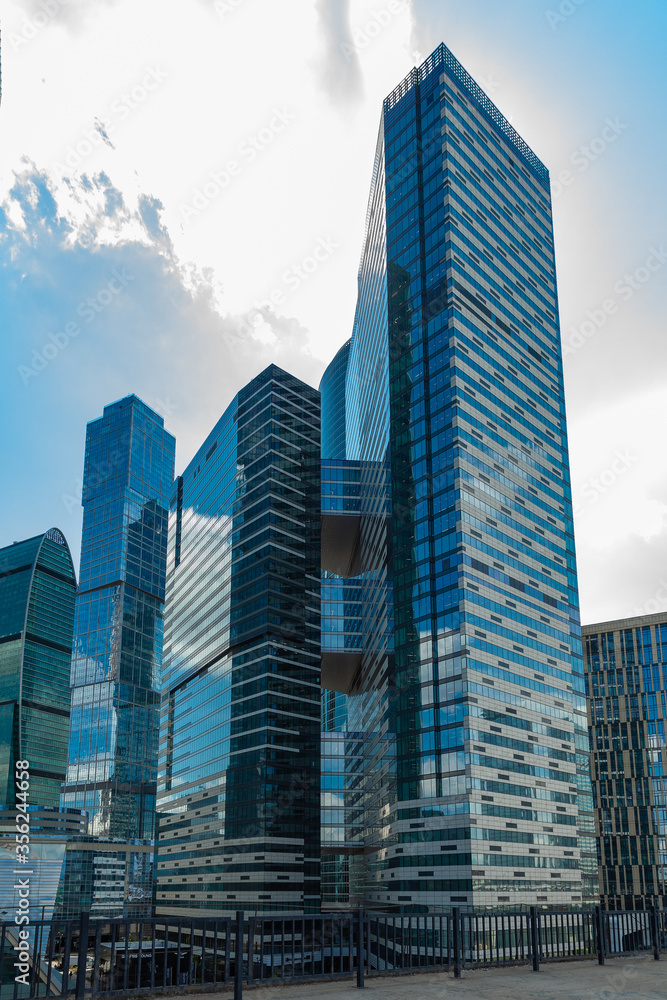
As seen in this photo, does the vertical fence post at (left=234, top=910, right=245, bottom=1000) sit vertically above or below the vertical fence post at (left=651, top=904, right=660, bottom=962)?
above

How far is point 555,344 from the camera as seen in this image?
521ft

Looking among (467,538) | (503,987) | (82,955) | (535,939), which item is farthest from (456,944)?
(467,538)

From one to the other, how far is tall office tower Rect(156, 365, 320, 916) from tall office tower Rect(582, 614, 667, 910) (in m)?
70.0

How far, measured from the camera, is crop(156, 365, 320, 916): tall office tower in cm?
14275

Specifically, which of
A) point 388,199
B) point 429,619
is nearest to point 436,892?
point 429,619

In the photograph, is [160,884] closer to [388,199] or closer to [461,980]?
[388,199]

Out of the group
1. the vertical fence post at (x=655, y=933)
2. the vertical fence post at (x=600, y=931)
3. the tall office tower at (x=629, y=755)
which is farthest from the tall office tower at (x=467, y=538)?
the vertical fence post at (x=600, y=931)

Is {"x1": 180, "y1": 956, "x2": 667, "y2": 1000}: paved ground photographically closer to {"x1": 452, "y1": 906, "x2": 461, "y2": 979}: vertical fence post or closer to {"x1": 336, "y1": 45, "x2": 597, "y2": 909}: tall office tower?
{"x1": 452, "y1": 906, "x2": 461, "y2": 979}: vertical fence post

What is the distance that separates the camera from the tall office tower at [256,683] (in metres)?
143

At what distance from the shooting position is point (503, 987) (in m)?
19.3

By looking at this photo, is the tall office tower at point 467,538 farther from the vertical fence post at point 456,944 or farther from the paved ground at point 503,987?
the vertical fence post at point 456,944

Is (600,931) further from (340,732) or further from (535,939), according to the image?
(340,732)

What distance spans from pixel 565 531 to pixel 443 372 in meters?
38.4

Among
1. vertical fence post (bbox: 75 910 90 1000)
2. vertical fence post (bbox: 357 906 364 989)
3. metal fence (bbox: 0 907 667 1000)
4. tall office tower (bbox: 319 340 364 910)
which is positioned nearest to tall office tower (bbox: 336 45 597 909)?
tall office tower (bbox: 319 340 364 910)
